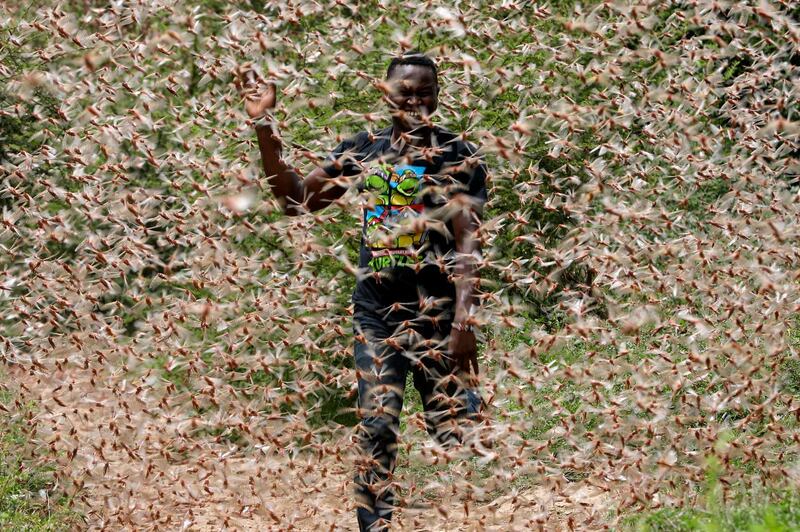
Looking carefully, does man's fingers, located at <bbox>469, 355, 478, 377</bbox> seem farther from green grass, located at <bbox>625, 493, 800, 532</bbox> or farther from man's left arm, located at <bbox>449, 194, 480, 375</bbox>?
green grass, located at <bbox>625, 493, 800, 532</bbox>

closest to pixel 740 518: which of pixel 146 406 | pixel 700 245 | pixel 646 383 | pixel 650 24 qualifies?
pixel 646 383

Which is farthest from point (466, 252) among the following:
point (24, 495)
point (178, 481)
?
point (24, 495)

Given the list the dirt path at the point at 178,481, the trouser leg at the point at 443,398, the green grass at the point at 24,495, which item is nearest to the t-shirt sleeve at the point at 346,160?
the trouser leg at the point at 443,398

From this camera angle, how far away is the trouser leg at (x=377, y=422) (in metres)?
4.23

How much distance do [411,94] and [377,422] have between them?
1.47m

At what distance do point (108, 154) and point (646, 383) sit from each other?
2.95 metres

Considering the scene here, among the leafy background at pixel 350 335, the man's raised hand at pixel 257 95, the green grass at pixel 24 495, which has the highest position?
the man's raised hand at pixel 257 95

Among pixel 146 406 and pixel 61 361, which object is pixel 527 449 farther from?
pixel 61 361

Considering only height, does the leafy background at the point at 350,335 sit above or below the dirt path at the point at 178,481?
above

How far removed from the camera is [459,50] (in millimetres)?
6582

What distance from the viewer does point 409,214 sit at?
4242 millimetres

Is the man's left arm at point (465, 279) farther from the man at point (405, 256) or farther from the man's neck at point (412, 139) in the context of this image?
the man's neck at point (412, 139)

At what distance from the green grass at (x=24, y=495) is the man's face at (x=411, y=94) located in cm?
283

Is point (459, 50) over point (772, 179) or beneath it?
beneath
